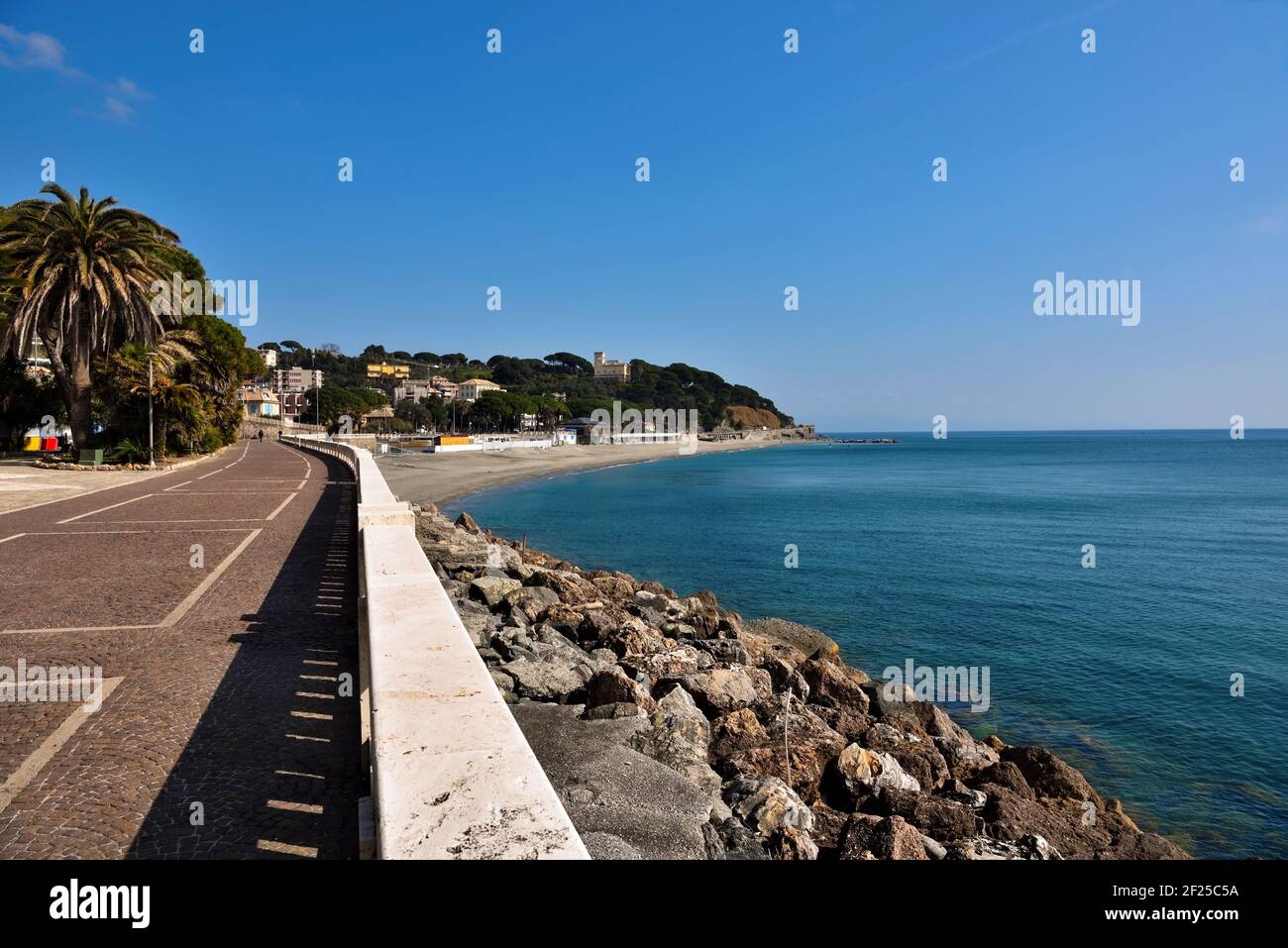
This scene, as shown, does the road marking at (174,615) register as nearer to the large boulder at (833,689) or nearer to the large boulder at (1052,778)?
the large boulder at (833,689)

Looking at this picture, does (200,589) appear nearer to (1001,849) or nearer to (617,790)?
(617,790)

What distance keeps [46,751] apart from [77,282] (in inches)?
1278

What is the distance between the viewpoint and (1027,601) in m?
20.4

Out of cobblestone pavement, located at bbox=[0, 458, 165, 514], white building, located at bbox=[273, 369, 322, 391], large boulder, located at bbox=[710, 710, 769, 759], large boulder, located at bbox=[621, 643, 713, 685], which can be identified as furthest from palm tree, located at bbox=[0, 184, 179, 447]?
white building, located at bbox=[273, 369, 322, 391]

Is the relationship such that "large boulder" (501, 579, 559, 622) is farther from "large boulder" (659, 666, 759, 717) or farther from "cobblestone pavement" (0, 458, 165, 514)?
"cobblestone pavement" (0, 458, 165, 514)

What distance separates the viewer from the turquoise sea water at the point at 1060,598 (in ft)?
34.5

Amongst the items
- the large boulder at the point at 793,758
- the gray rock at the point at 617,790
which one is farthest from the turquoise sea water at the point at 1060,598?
the gray rock at the point at 617,790

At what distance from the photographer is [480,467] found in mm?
65125

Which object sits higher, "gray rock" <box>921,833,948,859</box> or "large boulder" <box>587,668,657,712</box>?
"large boulder" <box>587,668,657,712</box>

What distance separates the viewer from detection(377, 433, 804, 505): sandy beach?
45531mm

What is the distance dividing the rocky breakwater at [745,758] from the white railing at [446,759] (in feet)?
4.48

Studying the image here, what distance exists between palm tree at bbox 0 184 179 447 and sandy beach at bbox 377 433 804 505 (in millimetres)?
13467
